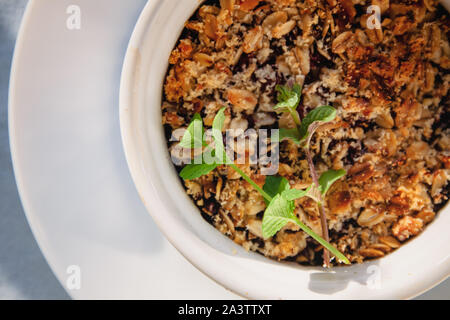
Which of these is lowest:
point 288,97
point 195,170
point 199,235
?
point 199,235

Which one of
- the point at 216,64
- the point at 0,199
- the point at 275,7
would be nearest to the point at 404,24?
the point at 275,7

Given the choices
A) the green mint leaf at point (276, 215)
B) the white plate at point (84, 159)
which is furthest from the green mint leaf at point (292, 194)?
the white plate at point (84, 159)

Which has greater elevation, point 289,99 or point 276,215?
point 289,99

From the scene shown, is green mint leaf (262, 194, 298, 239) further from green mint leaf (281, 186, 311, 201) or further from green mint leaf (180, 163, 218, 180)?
green mint leaf (180, 163, 218, 180)

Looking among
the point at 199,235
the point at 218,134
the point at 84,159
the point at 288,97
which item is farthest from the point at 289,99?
the point at 84,159

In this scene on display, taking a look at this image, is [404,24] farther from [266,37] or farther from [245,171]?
[245,171]

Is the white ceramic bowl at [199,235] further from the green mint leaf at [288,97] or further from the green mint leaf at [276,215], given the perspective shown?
the green mint leaf at [288,97]

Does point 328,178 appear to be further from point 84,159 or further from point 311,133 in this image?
point 84,159
